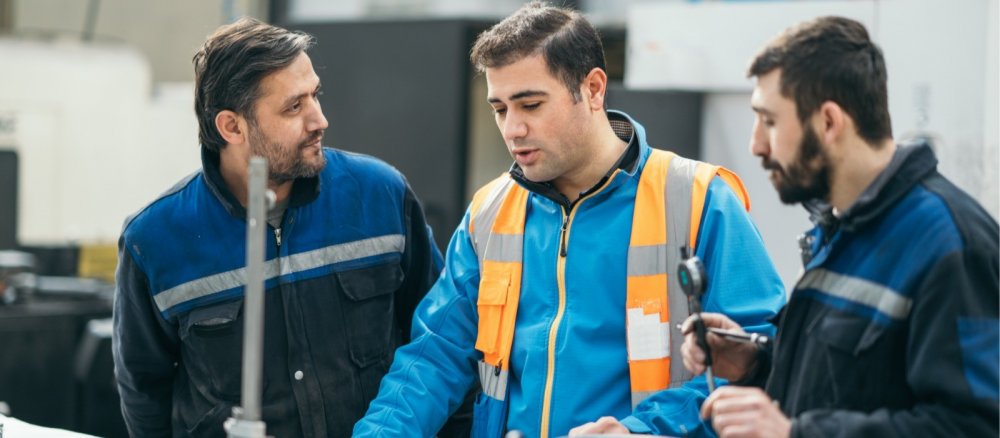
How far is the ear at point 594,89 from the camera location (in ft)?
6.54

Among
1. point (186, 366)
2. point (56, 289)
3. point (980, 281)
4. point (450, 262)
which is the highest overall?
point (980, 281)

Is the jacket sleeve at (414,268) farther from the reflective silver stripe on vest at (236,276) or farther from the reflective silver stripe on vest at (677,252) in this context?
the reflective silver stripe on vest at (677,252)

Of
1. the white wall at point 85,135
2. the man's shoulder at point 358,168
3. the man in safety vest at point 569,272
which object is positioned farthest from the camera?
the white wall at point 85,135

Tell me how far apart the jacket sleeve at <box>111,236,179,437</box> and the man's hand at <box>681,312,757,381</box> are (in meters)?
1.10

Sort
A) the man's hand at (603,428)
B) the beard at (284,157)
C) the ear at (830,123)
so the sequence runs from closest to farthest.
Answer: the ear at (830,123), the man's hand at (603,428), the beard at (284,157)

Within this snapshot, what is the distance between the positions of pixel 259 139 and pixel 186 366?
0.46 meters

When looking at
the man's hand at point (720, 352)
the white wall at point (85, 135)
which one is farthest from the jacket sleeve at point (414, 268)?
the white wall at point (85, 135)

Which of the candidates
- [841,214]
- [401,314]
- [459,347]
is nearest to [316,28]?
[401,314]

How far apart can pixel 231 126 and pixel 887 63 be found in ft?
6.33

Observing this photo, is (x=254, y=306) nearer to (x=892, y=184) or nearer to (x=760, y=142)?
(x=760, y=142)

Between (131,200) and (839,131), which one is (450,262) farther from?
(131,200)

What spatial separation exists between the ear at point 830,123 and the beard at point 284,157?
1045 mm

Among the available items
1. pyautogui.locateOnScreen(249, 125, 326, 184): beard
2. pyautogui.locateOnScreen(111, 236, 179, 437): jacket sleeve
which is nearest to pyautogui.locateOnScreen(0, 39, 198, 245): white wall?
pyautogui.locateOnScreen(111, 236, 179, 437): jacket sleeve

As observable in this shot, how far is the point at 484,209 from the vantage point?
2090mm
